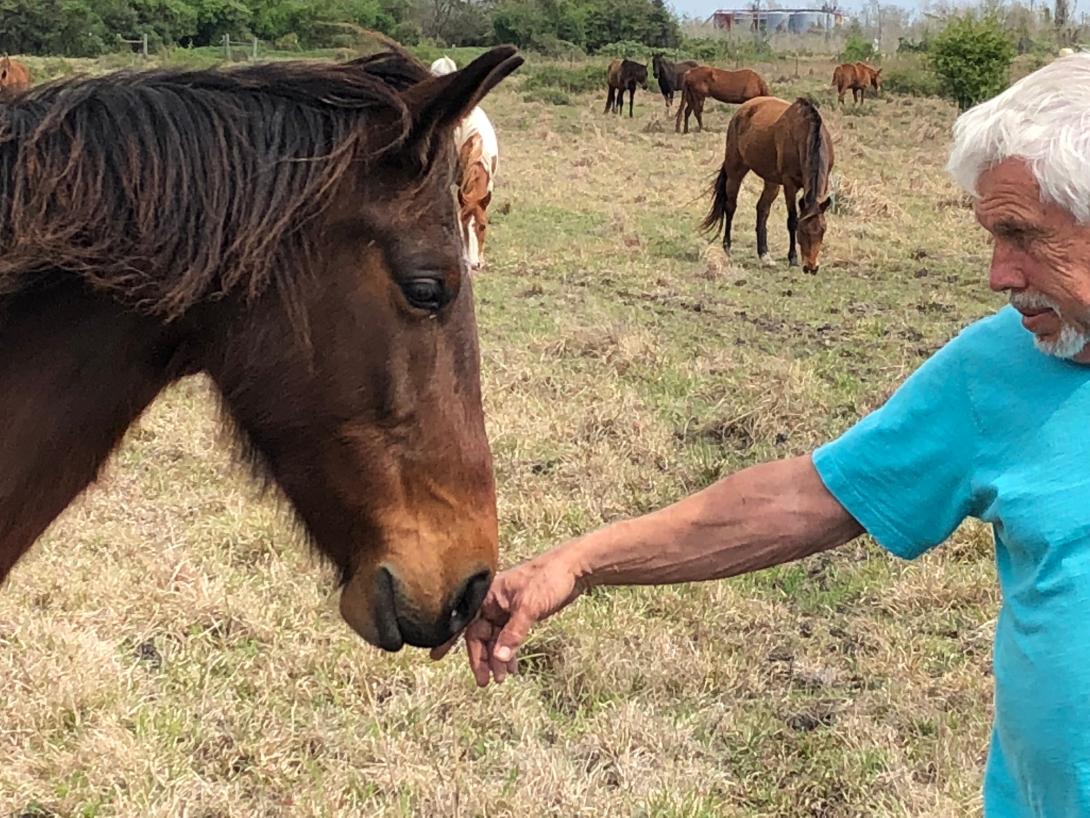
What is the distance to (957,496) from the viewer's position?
1.87m

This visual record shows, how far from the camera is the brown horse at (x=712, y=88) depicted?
89.6 feet

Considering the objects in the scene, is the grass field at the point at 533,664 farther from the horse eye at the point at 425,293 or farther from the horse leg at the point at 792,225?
the horse leg at the point at 792,225

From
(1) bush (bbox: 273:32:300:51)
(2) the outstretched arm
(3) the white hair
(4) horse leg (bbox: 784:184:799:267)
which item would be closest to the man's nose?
(3) the white hair

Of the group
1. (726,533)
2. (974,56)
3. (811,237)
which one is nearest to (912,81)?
(974,56)

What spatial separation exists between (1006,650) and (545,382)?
16.0ft

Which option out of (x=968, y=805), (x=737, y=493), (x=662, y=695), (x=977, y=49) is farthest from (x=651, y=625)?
(x=977, y=49)

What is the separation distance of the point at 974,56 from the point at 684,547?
1064 inches

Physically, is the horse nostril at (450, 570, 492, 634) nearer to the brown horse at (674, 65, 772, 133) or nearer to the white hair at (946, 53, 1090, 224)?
the white hair at (946, 53, 1090, 224)

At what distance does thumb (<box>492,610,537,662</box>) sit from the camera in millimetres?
2014

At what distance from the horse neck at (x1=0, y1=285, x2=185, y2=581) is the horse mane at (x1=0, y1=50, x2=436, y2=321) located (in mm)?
80

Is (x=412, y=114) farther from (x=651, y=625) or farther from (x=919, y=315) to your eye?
(x=919, y=315)

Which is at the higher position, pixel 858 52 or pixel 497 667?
pixel 497 667

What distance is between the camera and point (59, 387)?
176cm

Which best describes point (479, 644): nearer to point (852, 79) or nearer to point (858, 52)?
point (852, 79)
